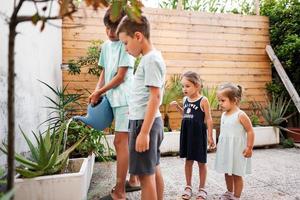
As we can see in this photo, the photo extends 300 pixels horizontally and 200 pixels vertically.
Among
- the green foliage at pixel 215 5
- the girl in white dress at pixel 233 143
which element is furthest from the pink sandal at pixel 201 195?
the green foliage at pixel 215 5

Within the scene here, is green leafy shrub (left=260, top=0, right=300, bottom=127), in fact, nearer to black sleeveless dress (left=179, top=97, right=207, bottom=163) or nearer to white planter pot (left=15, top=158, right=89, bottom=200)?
black sleeveless dress (left=179, top=97, right=207, bottom=163)

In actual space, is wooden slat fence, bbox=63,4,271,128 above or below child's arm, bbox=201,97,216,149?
above

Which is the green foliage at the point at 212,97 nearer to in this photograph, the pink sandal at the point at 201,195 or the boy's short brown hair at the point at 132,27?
the pink sandal at the point at 201,195

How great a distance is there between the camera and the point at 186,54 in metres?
4.59

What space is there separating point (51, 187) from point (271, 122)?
376 cm

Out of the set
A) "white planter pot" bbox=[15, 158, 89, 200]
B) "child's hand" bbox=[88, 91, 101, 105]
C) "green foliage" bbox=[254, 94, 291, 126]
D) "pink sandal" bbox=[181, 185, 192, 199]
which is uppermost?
"child's hand" bbox=[88, 91, 101, 105]

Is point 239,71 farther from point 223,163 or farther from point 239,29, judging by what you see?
point 223,163

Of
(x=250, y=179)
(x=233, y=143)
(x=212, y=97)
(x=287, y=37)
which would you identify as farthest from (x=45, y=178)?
(x=287, y=37)

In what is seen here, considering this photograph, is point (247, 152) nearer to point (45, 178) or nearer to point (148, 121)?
point (148, 121)

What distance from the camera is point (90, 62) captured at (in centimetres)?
382

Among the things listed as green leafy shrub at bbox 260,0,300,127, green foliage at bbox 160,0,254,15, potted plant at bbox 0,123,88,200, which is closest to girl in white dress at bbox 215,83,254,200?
potted plant at bbox 0,123,88,200

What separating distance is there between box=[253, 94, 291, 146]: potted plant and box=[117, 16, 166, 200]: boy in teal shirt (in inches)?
121

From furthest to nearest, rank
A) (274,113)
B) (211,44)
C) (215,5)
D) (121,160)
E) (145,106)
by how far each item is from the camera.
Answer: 1. (215,5)
2. (211,44)
3. (274,113)
4. (121,160)
5. (145,106)

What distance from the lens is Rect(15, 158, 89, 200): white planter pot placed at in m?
1.54
